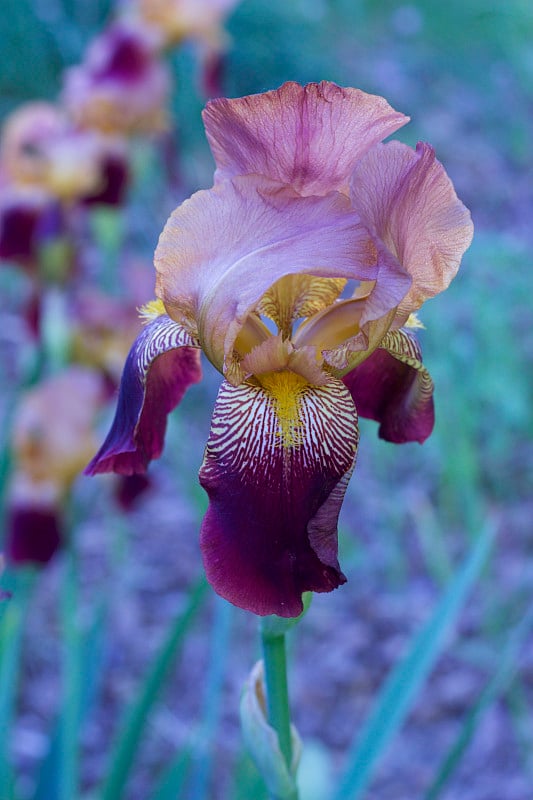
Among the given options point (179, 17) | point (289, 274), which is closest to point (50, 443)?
point (289, 274)

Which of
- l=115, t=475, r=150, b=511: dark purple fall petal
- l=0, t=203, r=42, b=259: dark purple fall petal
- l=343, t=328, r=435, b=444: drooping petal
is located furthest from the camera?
l=0, t=203, r=42, b=259: dark purple fall petal

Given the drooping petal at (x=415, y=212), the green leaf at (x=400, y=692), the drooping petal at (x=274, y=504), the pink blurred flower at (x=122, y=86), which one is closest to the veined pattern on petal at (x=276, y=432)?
the drooping petal at (x=274, y=504)

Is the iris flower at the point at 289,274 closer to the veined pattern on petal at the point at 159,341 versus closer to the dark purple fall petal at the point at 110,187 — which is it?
the veined pattern on petal at the point at 159,341

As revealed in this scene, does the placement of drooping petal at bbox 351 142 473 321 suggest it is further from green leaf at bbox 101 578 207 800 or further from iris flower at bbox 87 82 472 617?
green leaf at bbox 101 578 207 800

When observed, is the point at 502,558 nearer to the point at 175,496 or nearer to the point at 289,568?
A: the point at 175,496

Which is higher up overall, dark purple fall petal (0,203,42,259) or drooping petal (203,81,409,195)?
dark purple fall petal (0,203,42,259)

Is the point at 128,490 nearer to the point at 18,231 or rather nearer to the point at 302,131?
the point at 18,231

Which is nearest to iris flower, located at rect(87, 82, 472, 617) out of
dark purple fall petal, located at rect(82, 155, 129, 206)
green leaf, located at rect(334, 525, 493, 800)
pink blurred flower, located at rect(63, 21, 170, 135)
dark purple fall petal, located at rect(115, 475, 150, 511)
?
green leaf, located at rect(334, 525, 493, 800)

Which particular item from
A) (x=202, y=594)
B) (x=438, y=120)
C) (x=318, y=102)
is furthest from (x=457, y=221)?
(x=438, y=120)
